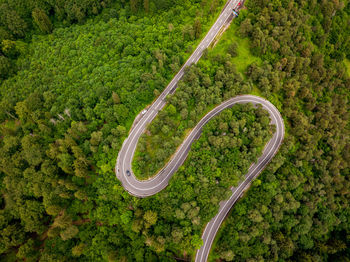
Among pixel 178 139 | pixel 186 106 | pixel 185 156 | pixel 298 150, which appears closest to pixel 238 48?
pixel 186 106

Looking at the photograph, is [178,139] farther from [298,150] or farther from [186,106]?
[298,150]

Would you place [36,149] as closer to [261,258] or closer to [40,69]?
[40,69]

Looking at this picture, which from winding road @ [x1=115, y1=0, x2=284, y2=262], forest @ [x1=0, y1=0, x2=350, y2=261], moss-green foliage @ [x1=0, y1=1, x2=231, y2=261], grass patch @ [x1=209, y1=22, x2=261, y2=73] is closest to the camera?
forest @ [x1=0, y1=0, x2=350, y2=261]

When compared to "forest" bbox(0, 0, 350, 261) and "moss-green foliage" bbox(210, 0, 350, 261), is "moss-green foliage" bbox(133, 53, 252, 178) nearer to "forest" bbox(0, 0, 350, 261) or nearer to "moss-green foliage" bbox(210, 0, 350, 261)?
"forest" bbox(0, 0, 350, 261)

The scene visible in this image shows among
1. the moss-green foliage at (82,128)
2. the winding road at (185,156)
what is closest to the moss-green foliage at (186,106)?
the winding road at (185,156)

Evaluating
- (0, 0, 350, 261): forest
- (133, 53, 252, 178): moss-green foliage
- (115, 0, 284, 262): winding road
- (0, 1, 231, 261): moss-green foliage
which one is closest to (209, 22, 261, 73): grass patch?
(0, 0, 350, 261): forest

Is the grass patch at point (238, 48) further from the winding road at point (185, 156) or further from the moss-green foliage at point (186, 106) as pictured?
the winding road at point (185, 156)
